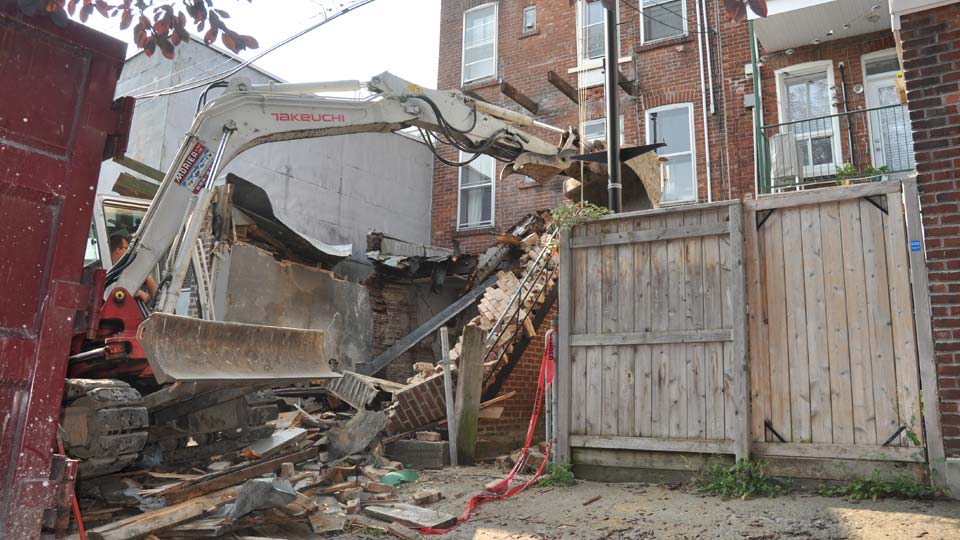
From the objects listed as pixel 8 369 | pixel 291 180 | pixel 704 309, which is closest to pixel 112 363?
pixel 8 369

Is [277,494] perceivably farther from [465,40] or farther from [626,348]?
[465,40]

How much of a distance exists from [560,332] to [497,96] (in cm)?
1057

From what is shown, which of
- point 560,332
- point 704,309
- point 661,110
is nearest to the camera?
point 704,309

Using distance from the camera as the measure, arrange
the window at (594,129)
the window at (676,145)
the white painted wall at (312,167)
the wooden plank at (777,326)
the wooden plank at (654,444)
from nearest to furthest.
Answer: the wooden plank at (777,326) < the wooden plank at (654,444) < the window at (676,145) < the white painted wall at (312,167) < the window at (594,129)

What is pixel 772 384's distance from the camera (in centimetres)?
638

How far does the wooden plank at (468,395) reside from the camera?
9055mm

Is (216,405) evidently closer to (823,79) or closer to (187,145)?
(187,145)

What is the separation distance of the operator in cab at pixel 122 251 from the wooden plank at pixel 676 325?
5103 millimetres

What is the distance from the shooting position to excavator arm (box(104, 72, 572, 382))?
6199 mm

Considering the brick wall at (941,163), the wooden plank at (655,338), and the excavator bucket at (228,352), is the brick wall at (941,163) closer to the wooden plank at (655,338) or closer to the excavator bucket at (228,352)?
the wooden plank at (655,338)

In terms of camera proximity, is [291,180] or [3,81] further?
[291,180]

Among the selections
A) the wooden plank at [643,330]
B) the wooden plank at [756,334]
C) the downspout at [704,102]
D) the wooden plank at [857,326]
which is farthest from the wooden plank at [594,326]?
the downspout at [704,102]

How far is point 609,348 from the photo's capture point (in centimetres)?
726

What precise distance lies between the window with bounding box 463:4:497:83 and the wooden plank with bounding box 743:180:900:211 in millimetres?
11573
